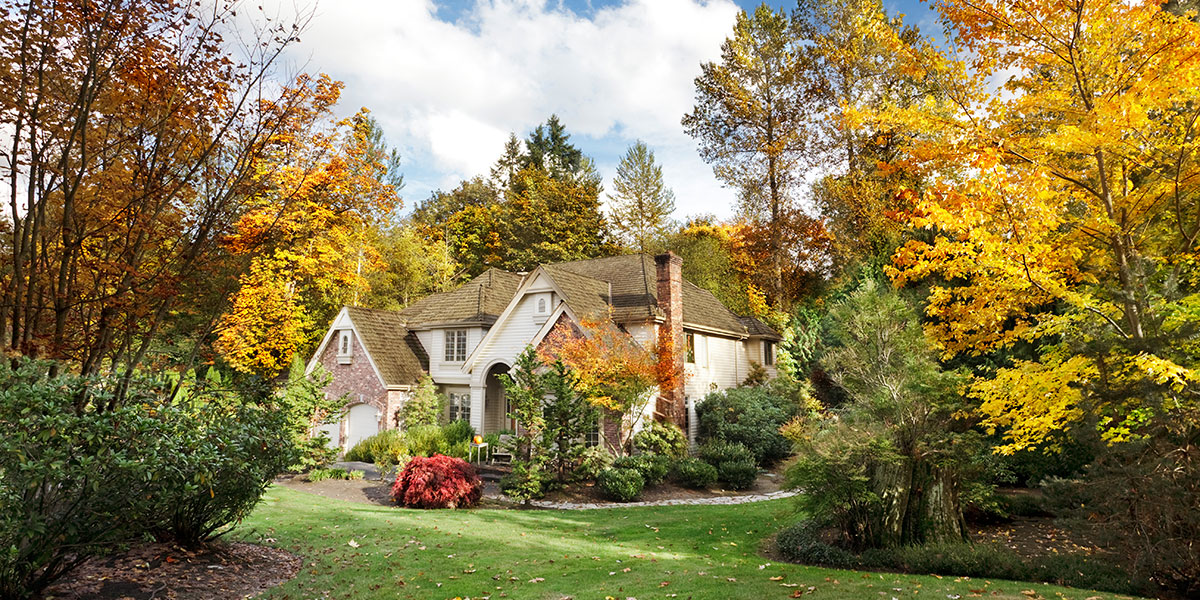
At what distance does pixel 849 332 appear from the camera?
13047mm

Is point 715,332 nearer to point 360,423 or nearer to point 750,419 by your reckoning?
point 750,419

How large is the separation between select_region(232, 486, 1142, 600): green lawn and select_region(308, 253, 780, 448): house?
26.0 ft

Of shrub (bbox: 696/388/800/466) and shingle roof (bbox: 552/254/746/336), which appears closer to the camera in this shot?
shrub (bbox: 696/388/800/466)

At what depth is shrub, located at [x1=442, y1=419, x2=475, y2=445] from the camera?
851 inches

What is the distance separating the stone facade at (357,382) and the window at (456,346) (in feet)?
10.00

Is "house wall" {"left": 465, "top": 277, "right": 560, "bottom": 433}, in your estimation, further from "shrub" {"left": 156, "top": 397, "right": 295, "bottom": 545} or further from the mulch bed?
the mulch bed

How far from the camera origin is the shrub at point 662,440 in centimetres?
1961

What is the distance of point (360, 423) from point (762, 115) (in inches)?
977

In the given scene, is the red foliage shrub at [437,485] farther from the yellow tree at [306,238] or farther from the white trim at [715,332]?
the white trim at [715,332]

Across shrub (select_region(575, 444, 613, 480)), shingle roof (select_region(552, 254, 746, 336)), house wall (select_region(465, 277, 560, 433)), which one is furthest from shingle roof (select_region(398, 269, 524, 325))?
shrub (select_region(575, 444, 613, 480))

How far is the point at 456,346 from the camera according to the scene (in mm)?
25453

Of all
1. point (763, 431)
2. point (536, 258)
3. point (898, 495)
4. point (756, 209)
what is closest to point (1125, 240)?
point (898, 495)

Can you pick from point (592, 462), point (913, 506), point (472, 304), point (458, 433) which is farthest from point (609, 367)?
point (472, 304)

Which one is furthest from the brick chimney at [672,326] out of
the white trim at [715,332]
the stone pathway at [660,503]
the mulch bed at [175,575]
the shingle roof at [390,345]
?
the mulch bed at [175,575]
